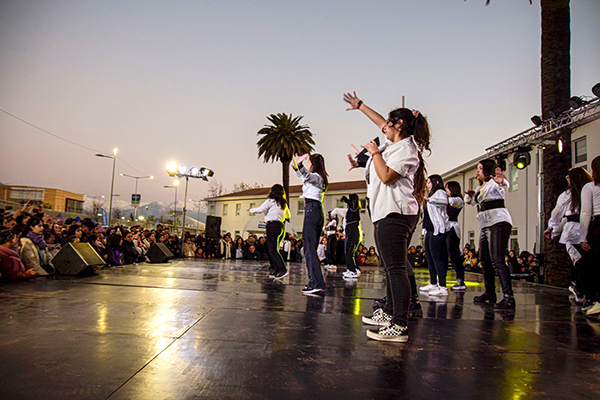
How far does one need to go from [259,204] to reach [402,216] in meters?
42.3

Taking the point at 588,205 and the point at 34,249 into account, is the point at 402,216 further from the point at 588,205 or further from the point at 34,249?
the point at 34,249

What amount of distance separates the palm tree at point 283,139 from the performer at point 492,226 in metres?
27.4

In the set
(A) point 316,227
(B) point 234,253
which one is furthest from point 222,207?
(A) point 316,227

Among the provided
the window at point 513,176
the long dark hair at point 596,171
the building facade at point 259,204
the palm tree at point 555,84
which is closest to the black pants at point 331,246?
the palm tree at point 555,84

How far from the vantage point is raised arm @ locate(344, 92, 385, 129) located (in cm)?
338

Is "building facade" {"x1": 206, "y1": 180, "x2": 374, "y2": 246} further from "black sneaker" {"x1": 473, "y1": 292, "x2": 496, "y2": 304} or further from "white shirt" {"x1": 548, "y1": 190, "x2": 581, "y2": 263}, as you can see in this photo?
"black sneaker" {"x1": 473, "y1": 292, "x2": 496, "y2": 304}

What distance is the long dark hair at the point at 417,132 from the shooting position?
329 cm

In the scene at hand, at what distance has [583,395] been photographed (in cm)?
185

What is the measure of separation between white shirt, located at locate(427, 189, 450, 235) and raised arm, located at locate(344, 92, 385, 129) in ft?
9.55

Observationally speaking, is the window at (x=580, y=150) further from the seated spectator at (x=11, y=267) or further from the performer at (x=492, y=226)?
the seated spectator at (x=11, y=267)

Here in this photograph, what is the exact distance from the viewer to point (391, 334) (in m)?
2.79

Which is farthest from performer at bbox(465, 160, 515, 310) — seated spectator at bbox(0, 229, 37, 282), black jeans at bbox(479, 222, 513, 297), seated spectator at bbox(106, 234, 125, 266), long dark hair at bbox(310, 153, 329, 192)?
seated spectator at bbox(106, 234, 125, 266)

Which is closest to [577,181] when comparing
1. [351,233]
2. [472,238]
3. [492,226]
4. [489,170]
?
[489,170]

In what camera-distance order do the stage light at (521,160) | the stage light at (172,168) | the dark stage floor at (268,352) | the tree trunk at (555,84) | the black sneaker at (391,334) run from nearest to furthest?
the dark stage floor at (268,352)
the black sneaker at (391,334)
the tree trunk at (555,84)
the stage light at (521,160)
the stage light at (172,168)
